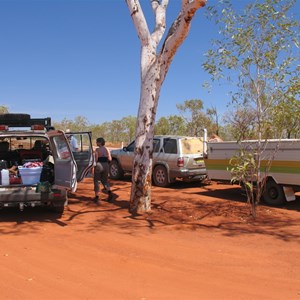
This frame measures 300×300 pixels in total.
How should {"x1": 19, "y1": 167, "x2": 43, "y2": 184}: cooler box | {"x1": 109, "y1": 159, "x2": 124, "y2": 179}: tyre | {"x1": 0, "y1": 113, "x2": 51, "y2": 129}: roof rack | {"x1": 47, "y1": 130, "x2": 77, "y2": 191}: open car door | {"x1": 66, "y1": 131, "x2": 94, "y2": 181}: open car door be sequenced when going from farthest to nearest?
{"x1": 109, "y1": 159, "x2": 124, "y2": 179}: tyre, {"x1": 0, "y1": 113, "x2": 51, "y2": 129}: roof rack, {"x1": 66, "y1": 131, "x2": 94, "y2": 181}: open car door, {"x1": 19, "y1": 167, "x2": 43, "y2": 184}: cooler box, {"x1": 47, "y1": 130, "x2": 77, "y2": 191}: open car door

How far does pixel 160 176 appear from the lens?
13953mm

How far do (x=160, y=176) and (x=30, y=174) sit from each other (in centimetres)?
620

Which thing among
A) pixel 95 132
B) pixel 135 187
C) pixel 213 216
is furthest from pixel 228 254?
pixel 95 132

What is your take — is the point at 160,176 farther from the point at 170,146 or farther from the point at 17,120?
the point at 17,120

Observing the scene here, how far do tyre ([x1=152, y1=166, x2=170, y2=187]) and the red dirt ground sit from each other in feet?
11.0

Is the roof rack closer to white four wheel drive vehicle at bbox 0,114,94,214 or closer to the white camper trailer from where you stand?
white four wheel drive vehicle at bbox 0,114,94,214

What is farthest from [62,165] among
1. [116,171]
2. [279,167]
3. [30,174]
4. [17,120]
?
[116,171]

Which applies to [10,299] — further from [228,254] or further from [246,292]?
[228,254]

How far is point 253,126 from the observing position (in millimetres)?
8766

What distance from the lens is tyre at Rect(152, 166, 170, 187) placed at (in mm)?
13734

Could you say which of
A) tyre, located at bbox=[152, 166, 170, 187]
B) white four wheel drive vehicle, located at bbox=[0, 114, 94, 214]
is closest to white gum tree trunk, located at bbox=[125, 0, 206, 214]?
white four wheel drive vehicle, located at bbox=[0, 114, 94, 214]

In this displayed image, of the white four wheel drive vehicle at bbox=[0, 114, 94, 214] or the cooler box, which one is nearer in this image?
the white four wheel drive vehicle at bbox=[0, 114, 94, 214]

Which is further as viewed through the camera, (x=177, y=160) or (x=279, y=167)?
(x=177, y=160)

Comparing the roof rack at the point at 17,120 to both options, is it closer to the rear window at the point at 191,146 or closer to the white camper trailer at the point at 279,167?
the rear window at the point at 191,146
